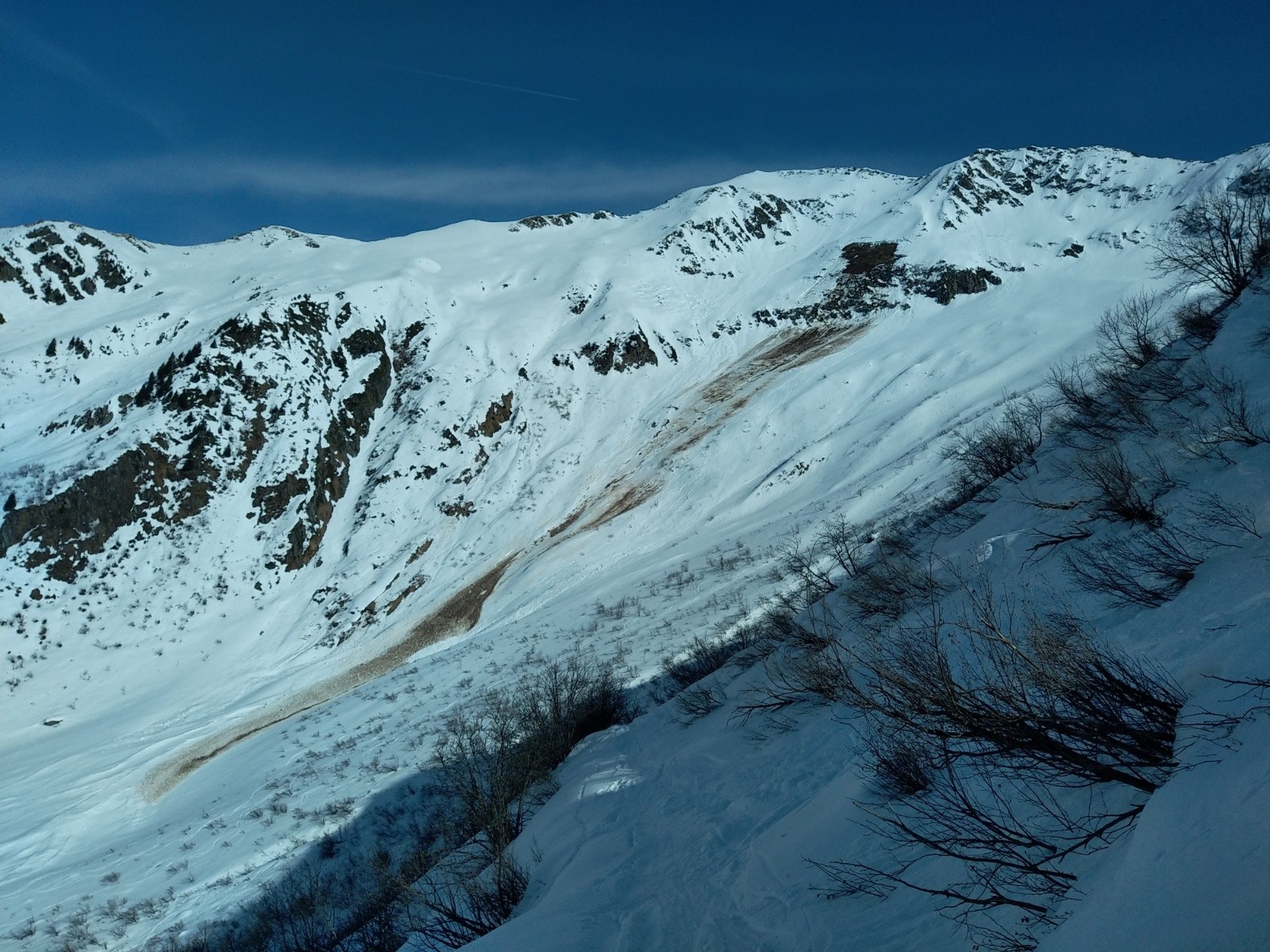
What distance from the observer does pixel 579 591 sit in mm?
24203

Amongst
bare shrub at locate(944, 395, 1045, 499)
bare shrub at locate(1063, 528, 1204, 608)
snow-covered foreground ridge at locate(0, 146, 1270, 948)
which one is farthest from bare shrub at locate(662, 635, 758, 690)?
bare shrub at locate(1063, 528, 1204, 608)

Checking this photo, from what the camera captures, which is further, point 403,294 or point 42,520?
point 403,294

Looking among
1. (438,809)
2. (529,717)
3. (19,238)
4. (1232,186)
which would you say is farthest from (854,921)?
(19,238)

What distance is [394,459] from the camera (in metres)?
35.9

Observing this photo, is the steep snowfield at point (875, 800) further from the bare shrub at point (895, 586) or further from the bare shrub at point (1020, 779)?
the bare shrub at point (895, 586)

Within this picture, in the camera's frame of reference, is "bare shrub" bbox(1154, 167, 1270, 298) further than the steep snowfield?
Yes

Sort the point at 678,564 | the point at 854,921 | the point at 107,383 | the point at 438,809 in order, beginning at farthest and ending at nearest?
the point at 107,383, the point at 678,564, the point at 438,809, the point at 854,921

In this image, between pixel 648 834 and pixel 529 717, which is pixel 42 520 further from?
pixel 648 834

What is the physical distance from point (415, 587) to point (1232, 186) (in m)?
55.7

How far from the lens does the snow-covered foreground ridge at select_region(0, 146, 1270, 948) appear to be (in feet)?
56.3

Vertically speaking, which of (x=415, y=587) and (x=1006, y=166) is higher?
(x=1006, y=166)

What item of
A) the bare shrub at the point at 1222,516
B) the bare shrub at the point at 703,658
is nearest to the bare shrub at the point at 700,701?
the bare shrub at the point at 703,658

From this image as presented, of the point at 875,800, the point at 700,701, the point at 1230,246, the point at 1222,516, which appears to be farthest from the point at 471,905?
the point at 1230,246

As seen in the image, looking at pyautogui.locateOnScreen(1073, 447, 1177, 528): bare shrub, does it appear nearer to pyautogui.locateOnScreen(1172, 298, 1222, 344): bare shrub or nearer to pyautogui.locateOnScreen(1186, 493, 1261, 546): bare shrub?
pyautogui.locateOnScreen(1186, 493, 1261, 546): bare shrub
